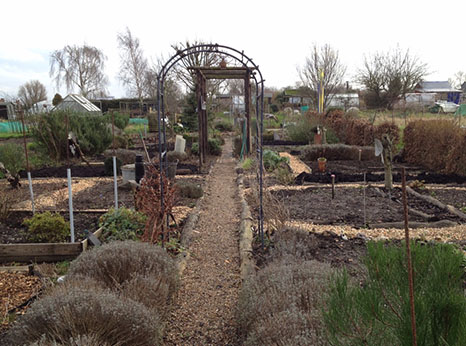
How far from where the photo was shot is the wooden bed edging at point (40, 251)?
4.53 meters

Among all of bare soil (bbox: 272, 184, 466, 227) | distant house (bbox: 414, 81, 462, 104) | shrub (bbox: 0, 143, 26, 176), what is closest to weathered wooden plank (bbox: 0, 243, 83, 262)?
bare soil (bbox: 272, 184, 466, 227)

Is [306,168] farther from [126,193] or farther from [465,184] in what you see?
[126,193]

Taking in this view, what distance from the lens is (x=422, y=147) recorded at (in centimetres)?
1084

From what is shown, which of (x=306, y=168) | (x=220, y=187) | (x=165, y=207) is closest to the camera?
(x=165, y=207)

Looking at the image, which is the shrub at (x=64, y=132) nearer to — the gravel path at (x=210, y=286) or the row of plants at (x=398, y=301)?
the gravel path at (x=210, y=286)

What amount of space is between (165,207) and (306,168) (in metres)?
6.69

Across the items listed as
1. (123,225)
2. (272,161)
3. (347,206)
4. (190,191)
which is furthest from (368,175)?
(123,225)

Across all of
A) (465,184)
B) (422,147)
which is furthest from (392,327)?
(422,147)

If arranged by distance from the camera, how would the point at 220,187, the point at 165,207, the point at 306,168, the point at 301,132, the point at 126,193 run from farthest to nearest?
the point at 301,132, the point at 306,168, the point at 220,187, the point at 126,193, the point at 165,207

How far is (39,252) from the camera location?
179 inches

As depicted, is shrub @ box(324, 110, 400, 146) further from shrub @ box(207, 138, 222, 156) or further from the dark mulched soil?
shrub @ box(207, 138, 222, 156)

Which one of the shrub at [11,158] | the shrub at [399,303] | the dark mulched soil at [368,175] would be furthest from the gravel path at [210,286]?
the shrub at [11,158]

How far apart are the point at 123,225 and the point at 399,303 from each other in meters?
4.24

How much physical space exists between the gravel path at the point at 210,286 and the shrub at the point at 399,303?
72.2 inches
